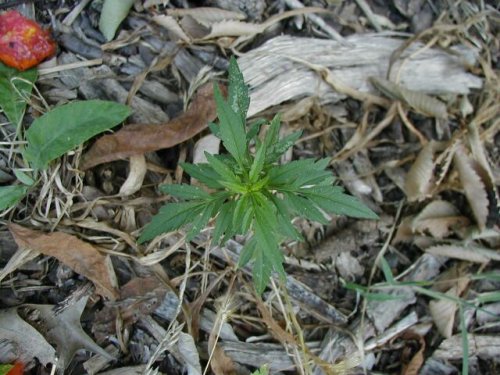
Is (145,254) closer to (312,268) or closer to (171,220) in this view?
(171,220)

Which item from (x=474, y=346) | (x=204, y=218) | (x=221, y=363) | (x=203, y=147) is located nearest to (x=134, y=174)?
(x=203, y=147)

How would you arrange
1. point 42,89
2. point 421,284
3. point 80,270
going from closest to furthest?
point 80,270 < point 42,89 < point 421,284

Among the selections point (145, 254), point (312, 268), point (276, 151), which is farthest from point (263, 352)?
point (276, 151)

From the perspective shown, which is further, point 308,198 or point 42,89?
point 42,89

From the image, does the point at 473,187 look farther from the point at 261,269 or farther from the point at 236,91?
the point at 236,91

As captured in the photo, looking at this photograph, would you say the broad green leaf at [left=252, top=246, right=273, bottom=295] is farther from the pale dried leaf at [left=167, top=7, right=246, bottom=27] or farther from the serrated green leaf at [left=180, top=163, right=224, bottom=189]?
Result: the pale dried leaf at [left=167, top=7, right=246, bottom=27]

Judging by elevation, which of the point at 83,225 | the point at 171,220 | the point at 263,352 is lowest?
the point at 263,352

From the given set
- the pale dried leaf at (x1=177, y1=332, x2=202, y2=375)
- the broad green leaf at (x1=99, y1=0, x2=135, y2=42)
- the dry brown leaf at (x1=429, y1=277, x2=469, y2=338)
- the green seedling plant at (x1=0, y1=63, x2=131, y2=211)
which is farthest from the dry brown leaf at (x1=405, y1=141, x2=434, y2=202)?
the broad green leaf at (x1=99, y1=0, x2=135, y2=42)
